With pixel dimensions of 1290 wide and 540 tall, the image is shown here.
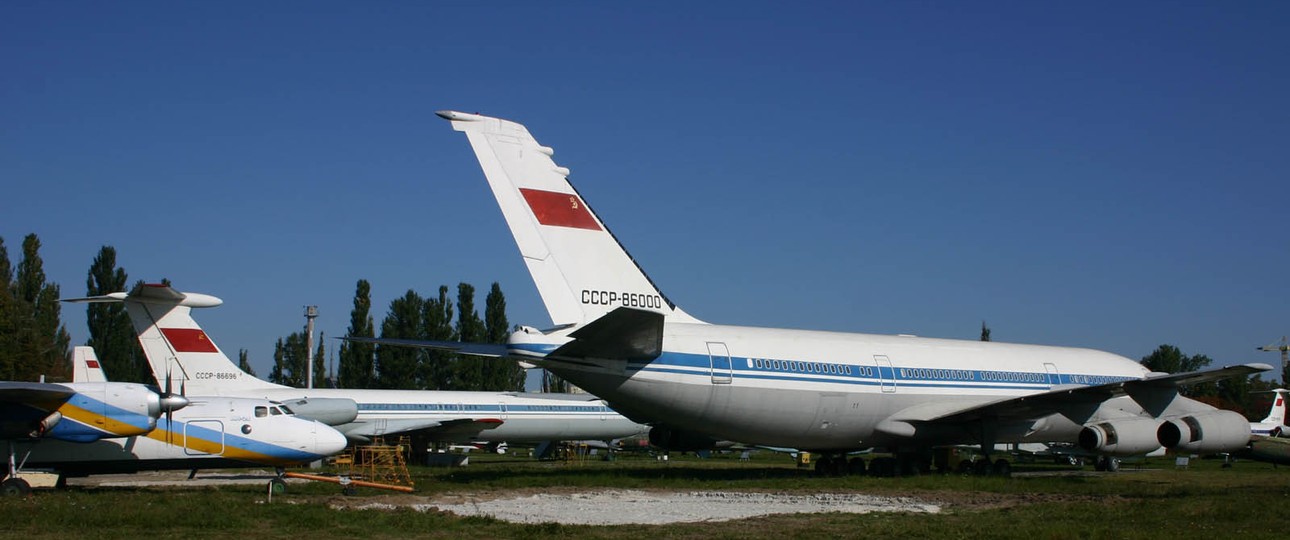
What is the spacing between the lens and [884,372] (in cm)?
2438

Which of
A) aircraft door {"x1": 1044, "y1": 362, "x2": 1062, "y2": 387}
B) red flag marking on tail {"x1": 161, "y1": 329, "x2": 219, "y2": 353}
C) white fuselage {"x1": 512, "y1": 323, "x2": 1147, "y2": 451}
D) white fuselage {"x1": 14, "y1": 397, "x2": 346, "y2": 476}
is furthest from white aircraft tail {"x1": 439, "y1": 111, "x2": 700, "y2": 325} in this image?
aircraft door {"x1": 1044, "y1": 362, "x2": 1062, "y2": 387}

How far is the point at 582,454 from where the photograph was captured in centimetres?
4572

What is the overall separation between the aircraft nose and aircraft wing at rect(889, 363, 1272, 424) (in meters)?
12.0

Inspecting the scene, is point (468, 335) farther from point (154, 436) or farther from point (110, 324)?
point (154, 436)

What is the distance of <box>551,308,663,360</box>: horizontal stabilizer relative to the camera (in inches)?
722

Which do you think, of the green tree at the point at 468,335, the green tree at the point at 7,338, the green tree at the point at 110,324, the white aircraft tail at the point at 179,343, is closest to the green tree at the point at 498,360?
the green tree at the point at 468,335

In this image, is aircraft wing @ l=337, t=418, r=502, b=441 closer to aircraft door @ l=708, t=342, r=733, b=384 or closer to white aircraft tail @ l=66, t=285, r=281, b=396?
white aircraft tail @ l=66, t=285, r=281, b=396

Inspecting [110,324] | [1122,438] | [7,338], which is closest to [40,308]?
[110,324]

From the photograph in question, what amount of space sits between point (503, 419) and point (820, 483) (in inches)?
799

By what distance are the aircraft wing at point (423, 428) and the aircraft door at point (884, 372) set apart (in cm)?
1742

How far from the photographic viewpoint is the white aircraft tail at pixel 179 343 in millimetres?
24562

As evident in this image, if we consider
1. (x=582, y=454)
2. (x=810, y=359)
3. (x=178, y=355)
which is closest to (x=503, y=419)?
(x=582, y=454)

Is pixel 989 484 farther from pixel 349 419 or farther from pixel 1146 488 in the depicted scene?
pixel 349 419

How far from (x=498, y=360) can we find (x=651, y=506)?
188 feet
